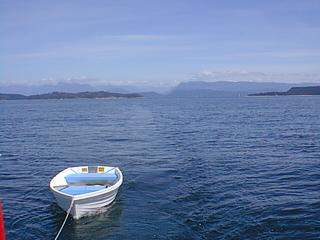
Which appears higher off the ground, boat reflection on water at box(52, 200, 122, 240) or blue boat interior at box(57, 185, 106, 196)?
blue boat interior at box(57, 185, 106, 196)

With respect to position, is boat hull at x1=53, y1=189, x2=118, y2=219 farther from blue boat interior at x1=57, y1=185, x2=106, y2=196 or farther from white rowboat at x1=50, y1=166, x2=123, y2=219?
blue boat interior at x1=57, y1=185, x2=106, y2=196

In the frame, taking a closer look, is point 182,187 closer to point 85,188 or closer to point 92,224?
point 85,188

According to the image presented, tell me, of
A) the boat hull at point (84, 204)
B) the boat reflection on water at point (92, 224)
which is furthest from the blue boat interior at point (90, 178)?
the boat hull at point (84, 204)

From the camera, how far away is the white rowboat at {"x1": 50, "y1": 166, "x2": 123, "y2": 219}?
70.0 ft

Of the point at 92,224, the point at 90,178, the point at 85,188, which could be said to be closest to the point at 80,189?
the point at 85,188

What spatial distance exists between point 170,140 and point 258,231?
3260cm

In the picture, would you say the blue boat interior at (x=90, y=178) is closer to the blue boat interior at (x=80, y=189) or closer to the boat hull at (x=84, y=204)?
the blue boat interior at (x=80, y=189)

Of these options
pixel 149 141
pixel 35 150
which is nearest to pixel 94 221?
pixel 35 150

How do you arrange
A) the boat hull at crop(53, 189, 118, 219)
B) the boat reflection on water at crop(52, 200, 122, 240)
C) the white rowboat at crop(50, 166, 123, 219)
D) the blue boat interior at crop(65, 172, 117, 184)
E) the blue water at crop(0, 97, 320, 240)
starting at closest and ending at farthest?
the boat reflection on water at crop(52, 200, 122, 240)
the blue water at crop(0, 97, 320, 240)
the boat hull at crop(53, 189, 118, 219)
the white rowboat at crop(50, 166, 123, 219)
the blue boat interior at crop(65, 172, 117, 184)

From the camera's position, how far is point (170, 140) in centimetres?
5222

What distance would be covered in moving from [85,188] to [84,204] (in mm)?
3180

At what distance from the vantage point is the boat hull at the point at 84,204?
2119 cm

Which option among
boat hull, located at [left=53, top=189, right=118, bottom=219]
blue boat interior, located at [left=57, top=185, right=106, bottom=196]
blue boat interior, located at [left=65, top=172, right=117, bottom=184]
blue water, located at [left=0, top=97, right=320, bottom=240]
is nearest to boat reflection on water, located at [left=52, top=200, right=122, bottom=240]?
blue water, located at [left=0, top=97, right=320, bottom=240]

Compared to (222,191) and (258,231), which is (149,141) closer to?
(222,191)
